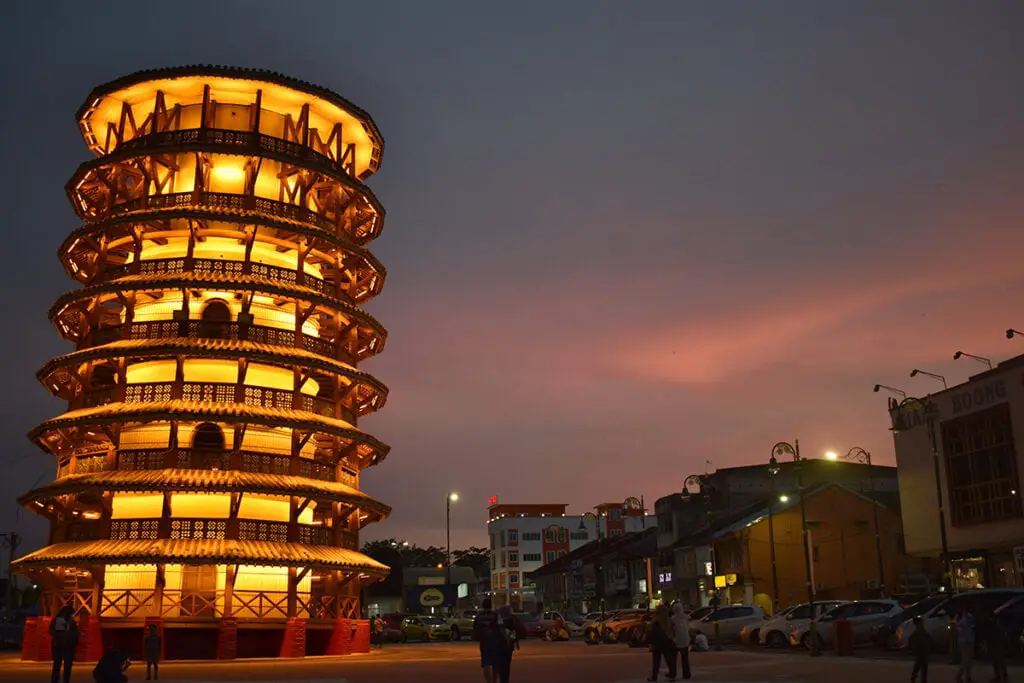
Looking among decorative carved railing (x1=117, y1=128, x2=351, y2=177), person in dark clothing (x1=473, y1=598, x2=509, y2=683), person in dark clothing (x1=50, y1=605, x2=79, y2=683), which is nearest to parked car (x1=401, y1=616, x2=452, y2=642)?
decorative carved railing (x1=117, y1=128, x2=351, y2=177)

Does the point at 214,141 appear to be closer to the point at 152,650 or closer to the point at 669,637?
the point at 152,650

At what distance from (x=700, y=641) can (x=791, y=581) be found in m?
33.6

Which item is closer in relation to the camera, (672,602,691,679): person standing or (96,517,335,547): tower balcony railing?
(672,602,691,679): person standing

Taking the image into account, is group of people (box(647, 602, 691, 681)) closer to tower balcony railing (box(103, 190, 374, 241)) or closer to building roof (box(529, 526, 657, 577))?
tower balcony railing (box(103, 190, 374, 241))

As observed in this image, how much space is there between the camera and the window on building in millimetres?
49594

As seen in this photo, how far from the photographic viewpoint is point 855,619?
41594 millimetres

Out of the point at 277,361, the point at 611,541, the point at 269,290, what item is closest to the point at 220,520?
the point at 277,361

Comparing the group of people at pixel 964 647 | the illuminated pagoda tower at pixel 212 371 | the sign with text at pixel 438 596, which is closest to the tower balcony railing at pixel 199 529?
the illuminated pagoda tower at pixel 212 371

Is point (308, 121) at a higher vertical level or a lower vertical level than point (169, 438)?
higher

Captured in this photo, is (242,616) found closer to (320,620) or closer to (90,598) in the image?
(320,620)

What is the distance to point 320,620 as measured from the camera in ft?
137

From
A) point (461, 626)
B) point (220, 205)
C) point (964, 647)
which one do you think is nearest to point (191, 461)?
point (220, 205)

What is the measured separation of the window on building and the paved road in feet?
58.7

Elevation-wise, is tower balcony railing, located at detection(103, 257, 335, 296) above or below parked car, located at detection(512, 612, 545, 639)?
above
